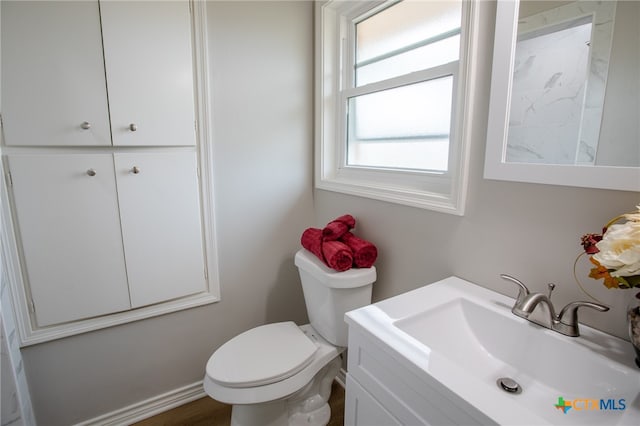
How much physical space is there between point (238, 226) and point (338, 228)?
0.55 meters

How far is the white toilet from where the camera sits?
1203 millimetres

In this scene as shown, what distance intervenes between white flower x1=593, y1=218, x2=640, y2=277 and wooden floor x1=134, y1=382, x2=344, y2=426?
1390 mm

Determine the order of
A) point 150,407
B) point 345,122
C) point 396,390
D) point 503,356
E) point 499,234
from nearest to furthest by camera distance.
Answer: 1. point 396,390
2. point 503,356
3. point 499,234
4. point 150,407
5. point 345,122

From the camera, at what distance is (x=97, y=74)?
1.26 metres

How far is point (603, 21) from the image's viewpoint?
78 cm

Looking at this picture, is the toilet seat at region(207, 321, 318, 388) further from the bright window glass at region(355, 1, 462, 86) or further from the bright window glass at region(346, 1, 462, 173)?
the bright window glass at region(355, 1, 462, 86)

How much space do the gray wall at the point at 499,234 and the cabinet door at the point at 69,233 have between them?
1180 mm

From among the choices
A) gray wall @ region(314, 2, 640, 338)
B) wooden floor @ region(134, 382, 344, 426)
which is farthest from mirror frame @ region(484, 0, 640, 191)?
wooden floor @ region(134, 382, 344, 426)

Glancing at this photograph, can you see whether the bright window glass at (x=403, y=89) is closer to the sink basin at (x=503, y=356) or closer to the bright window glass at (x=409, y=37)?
the bright window glass at (x=409, y=37)

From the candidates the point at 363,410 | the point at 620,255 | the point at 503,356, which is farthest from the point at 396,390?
the point at 620,255

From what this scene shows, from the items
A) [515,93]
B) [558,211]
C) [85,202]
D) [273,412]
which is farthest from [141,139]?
[558,211]

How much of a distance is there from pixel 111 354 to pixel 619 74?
204 centimetres

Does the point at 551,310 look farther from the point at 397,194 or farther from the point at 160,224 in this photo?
the point at 160,224

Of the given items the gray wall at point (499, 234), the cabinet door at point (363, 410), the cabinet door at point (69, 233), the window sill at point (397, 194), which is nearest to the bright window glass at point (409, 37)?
the gray wall at point (499, 234)
